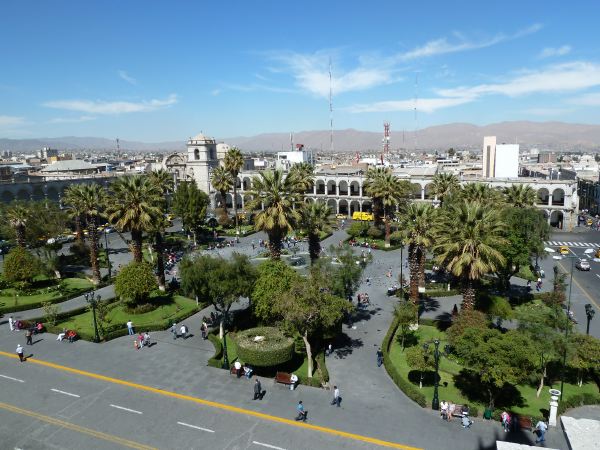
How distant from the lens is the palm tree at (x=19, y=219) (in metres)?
46.1

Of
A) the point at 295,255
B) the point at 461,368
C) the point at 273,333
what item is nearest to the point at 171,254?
the point at 295,255

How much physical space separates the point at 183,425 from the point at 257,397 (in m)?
4.05

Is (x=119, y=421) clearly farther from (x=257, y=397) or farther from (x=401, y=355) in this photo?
(x=401, y=355)

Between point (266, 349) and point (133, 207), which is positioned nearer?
point (266, 349)

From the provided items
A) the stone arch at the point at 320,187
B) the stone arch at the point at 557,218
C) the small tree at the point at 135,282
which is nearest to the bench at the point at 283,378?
the small tree at the point at 135,282

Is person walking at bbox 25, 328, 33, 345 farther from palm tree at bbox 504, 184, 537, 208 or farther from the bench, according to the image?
palm tree at bbox 504, 184, 537, 208

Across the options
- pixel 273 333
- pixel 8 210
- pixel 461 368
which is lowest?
pixel 461 368

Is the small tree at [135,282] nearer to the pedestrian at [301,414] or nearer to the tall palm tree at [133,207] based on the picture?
the tall palm tree at [133,207]

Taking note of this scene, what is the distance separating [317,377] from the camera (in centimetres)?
2583

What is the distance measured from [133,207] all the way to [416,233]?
75.6ft

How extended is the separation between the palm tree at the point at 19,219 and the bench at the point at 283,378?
3485 cm

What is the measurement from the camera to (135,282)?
34.8 metres

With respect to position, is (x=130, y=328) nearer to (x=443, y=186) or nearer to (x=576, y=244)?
(x=443, y=186)

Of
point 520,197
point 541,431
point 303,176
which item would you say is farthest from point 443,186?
point 541,431
